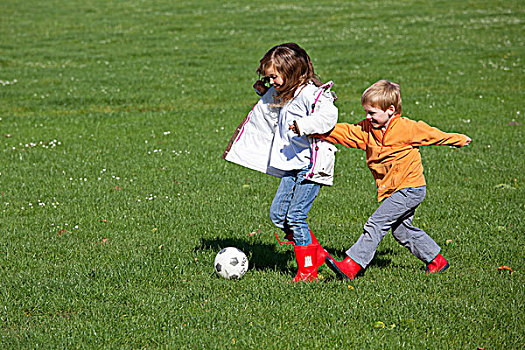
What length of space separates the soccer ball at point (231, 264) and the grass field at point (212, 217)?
0.11 metres

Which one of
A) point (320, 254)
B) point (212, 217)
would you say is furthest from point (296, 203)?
point (212, 217)

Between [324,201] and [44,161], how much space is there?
4988 millimetres

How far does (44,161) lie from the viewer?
9.97 meters

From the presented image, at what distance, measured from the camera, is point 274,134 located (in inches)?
223

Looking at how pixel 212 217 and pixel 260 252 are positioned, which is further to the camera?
pixel 212 217

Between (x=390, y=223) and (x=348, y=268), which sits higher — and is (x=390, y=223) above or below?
above

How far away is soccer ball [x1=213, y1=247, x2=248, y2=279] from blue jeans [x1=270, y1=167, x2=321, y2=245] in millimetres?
495

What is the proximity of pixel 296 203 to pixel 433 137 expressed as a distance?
1.36 m

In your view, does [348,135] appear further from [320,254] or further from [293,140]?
[320,254]

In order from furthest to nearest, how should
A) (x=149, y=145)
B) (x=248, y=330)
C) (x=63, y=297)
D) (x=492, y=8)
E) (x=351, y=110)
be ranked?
1. (x=492, y=8)
2. (x=351, y=110)
3. (x=149, y=145)
4. (x=63, y=297)
5. (x=248, y=330)

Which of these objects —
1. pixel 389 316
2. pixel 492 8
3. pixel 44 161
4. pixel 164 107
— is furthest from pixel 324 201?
pixel 492 8

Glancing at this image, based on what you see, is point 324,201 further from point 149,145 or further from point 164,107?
point 164,107

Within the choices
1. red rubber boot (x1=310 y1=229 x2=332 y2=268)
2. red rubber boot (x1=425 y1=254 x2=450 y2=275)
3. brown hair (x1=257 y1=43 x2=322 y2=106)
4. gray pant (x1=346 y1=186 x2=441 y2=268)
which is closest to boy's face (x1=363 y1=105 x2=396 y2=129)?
brown hair (x1=257 y1=43 x2=322 y2=106)

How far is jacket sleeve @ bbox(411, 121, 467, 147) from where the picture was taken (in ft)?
17.0
